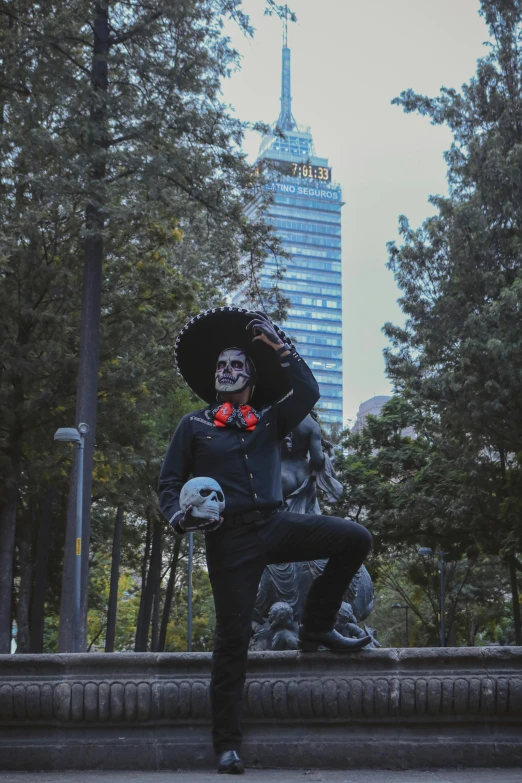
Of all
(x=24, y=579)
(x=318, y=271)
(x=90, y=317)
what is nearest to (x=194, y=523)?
(x=90, y=317)

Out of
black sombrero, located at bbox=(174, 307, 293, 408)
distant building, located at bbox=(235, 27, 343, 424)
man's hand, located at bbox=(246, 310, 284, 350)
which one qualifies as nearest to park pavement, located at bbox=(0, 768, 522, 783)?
black sombrero, located at bbox=(174, 307, 293, 408)

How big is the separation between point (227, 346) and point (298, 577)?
11.8 feet

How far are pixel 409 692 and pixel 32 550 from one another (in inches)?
964

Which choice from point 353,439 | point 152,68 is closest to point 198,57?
point 152,68

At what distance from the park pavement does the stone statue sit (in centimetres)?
241

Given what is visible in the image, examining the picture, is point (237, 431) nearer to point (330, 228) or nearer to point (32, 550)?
point (32, 550)

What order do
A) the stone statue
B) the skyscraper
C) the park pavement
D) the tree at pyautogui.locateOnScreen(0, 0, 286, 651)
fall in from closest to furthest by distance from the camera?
1. the park pavement
2. the stone statue
3. the tree at pyautogui.locateOnScreen(0, 0, 286, 651)
4. the skyscraper

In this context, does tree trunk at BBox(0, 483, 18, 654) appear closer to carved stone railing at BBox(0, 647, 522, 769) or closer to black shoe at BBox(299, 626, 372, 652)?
carved stone railing at BBox(0, 647, 522, 769)

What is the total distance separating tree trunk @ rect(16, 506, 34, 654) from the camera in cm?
2548

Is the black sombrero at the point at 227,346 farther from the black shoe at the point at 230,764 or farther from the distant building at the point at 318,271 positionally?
the distant building at the point at 318,271

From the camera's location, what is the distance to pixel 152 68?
63.9 ft

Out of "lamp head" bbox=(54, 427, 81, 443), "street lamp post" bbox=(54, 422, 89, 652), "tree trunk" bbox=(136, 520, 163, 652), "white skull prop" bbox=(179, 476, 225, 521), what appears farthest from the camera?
"tree trunk" bbox=(136, 520, 163, 652)

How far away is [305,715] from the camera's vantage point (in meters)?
5.14

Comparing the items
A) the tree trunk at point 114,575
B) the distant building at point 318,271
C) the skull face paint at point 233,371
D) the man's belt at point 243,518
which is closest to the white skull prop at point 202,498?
the man's belt at point 243,518
